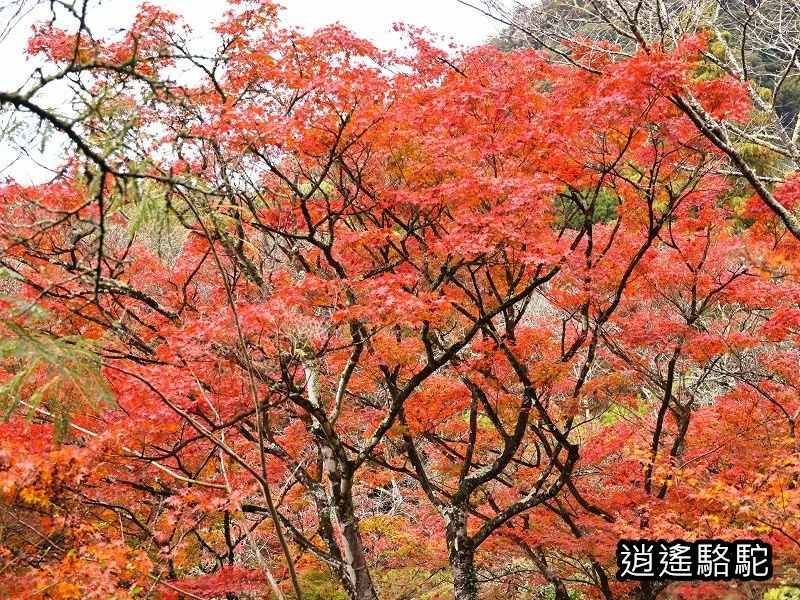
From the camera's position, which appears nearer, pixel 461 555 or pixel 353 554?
pixel 353 554

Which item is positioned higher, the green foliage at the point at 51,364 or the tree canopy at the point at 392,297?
the tree canopy at the point at 392,297

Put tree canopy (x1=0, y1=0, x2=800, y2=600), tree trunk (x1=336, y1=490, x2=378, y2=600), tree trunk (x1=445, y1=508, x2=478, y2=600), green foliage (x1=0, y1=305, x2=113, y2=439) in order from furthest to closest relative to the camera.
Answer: tree trunk (x1=445, y1=508, x2=478, y2=600) → tree trunk (x1=336, y1=490, x2=378, y2=600) → tree canopy (x1=0, y1=0, x2=800, y2=600) → green foliage (x1=0, y1=305, x2=113, y2=439)

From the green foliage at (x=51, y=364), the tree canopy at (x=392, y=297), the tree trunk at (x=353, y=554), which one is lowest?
the tree trunk at (x=353, y=554)

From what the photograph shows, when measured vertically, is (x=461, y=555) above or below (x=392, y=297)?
below

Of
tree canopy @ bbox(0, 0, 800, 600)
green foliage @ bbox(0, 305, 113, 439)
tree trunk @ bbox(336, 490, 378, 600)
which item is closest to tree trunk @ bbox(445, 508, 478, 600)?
tree canopy @ bbox(0, 0, 800, 600)

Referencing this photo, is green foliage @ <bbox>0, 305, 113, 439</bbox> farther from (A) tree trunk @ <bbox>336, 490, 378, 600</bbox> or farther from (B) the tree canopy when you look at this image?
(A) tree trunk @ <bbox>336, 490, 378, 600</bbox>

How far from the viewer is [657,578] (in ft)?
21.2

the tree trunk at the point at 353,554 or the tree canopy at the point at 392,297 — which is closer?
the tree canopy at the point at 392,297

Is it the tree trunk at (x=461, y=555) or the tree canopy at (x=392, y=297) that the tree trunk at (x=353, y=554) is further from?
the tree trunk at (x=461, y=555)

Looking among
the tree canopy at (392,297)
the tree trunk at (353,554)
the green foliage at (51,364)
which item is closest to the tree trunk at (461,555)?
the tree canopy at (392,297)

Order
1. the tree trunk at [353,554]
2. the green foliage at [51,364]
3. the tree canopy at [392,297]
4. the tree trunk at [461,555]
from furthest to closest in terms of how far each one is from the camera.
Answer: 1. the tree trunk at [461,555]
2. the tree trunk at [353,554]
3. the tree canopy at [392,297]
4. the green foliage at [51,364]

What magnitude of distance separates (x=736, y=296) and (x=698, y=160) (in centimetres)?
193

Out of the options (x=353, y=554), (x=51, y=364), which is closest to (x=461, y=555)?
(x=353, y=554)

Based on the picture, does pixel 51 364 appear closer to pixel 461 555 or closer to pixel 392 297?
pixel 392 297
